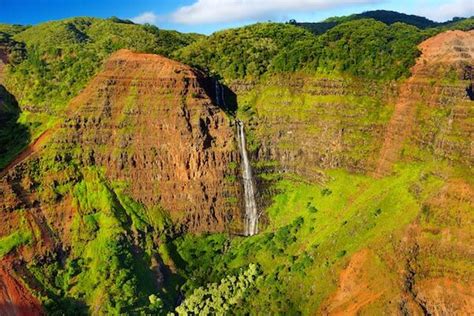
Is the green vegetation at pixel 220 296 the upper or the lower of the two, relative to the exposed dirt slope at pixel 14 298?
lower

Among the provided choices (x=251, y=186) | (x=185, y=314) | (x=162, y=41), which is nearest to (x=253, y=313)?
(x=185, y=314)

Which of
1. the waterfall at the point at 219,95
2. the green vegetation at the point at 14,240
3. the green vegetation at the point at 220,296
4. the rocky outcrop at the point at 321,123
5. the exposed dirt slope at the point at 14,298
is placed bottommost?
the green vegetation at the point at 220,296

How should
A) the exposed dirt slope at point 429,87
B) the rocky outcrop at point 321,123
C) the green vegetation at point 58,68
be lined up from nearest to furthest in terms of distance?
the exposed dirt slope at point 429,87
the rocky outcrop at point 321,123
the green vegetation at point 58,68

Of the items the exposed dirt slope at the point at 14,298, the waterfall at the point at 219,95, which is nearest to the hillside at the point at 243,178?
the exposed dirt slope at the point at 14,298

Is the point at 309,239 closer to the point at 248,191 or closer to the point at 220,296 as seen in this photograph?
the point at 220,296

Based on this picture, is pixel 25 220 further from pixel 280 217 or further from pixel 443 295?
pixel 443 295

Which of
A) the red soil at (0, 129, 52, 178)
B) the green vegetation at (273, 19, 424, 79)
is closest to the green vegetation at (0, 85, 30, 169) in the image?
the red soil at (0, 129, 52, 178)

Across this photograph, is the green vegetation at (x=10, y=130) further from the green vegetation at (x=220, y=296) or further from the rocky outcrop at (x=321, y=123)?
the rocky outcrop at (x=321, y=123)
